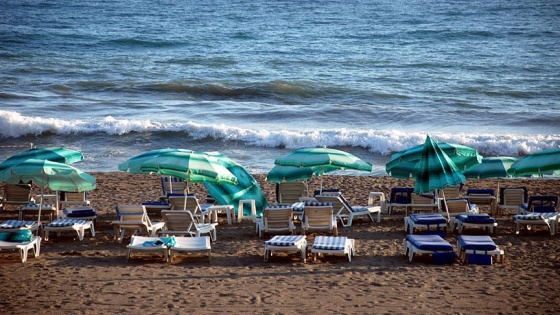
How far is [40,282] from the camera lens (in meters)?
9.70

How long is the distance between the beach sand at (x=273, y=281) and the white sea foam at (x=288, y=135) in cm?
1091

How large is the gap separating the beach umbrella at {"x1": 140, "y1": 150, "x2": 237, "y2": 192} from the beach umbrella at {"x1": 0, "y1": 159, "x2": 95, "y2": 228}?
0.99m

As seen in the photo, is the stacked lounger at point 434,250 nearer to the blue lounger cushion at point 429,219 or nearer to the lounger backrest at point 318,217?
the blue lounger cushion at point 429,219

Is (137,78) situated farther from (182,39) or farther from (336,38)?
(336,38)

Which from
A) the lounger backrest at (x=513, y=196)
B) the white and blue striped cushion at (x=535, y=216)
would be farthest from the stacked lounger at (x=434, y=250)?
the lounger backrest at (x=513, y=196)

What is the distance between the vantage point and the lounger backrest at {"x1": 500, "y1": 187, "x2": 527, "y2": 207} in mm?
14203

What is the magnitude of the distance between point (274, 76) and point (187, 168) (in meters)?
23.2

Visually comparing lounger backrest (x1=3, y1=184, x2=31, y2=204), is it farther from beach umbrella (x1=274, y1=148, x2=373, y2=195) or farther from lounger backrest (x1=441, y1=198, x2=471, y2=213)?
lounger backrest (x1=441, y1=198, x2=471, y2=213)

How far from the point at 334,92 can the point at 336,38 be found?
11.0 metres

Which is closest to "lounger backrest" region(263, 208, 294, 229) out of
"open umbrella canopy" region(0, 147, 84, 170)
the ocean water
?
"open umbrella canopy" region(0, 147, 84, 170)

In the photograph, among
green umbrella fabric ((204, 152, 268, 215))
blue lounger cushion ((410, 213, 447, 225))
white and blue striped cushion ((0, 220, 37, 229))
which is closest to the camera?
white and blue striped cushion ((0, 220, 37, 229))

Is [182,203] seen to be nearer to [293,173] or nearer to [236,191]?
[236,191]

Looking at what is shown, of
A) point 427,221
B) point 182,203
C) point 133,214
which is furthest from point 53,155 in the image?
point 427,221

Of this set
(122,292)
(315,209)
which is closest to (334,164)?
(315,209)
